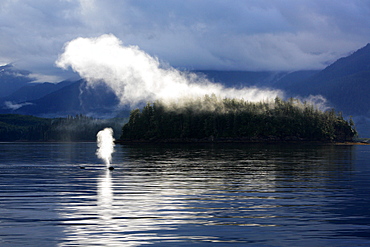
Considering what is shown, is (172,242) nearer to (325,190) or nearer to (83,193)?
(83,193)

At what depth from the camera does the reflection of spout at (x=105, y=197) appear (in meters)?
36.9

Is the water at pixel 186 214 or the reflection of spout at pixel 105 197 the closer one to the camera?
the water at pixel 186 214

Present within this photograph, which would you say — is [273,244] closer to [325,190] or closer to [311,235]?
[311,235]

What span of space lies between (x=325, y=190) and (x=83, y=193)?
25351mm

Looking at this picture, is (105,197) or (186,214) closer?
(186,214)

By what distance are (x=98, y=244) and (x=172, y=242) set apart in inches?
159

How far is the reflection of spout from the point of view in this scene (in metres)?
36.9

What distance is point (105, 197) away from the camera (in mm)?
46844

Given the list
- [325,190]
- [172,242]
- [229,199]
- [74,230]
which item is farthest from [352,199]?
[74,230]

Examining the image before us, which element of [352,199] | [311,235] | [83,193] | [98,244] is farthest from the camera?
[83,193]

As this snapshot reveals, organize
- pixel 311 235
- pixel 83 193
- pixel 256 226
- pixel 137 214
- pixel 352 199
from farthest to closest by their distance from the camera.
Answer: pixel 83 193, pixel 352 199, pixel 137 214, pixel 256 226, pixel 311 235

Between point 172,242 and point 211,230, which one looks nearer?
point 172,242

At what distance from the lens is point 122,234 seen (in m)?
29.2

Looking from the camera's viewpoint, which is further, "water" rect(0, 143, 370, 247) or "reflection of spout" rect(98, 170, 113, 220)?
"reflection of spout" rect(98, 170, 113, 220)
